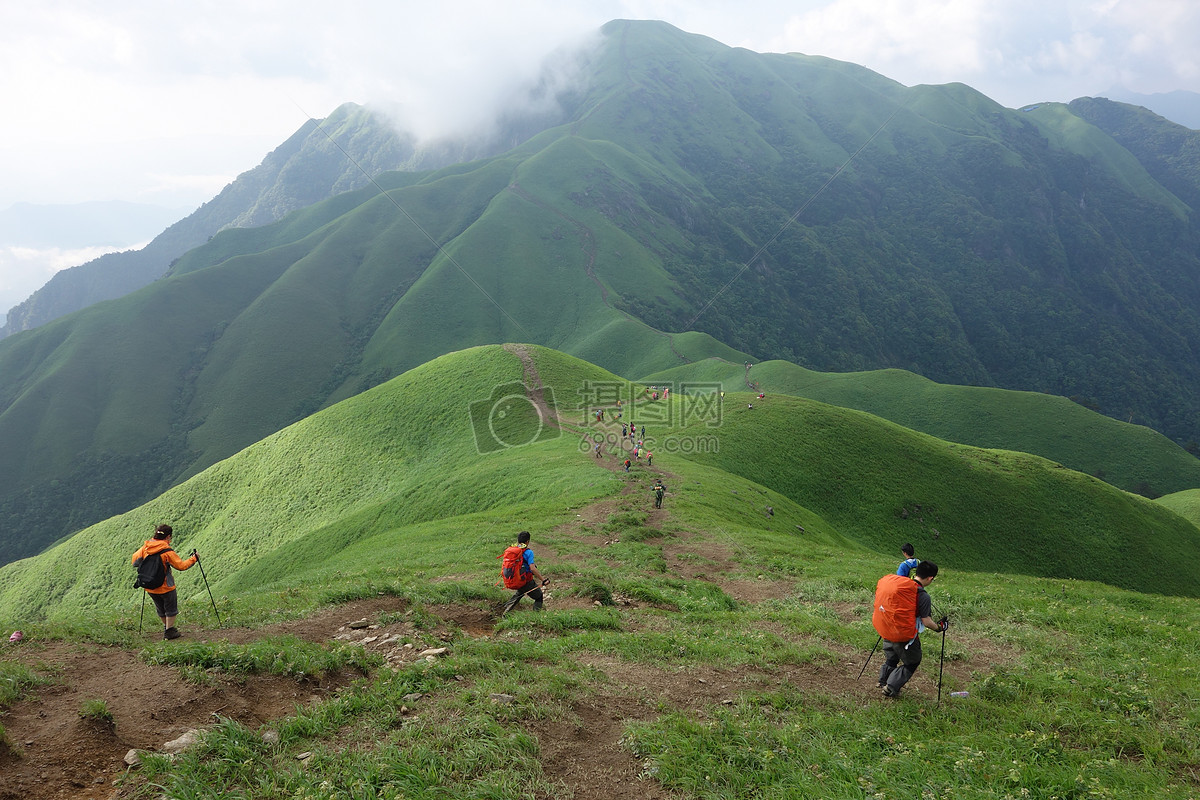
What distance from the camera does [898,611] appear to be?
419 inches

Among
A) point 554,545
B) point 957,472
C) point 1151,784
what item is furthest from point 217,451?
point 1151,784

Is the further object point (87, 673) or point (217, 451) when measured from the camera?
point (217, 451)

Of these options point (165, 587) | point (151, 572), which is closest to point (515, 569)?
point (165, 587)

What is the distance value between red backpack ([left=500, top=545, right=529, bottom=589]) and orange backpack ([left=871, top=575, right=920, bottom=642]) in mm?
9318

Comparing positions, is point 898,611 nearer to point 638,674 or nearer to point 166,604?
point 638,674

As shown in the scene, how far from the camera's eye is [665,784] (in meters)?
8.16

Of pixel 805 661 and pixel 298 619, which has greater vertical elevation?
pixel 298 619

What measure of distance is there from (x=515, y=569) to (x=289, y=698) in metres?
6.59

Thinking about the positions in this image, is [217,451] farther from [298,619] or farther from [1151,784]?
[1151,784]

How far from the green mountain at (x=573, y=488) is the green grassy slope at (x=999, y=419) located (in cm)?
4530

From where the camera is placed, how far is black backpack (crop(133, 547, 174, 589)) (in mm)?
12953

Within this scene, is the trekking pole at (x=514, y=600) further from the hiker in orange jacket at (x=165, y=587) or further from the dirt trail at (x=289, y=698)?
the hiker in orange jacket at (x=165, y=587)

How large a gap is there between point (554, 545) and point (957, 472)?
162 feet

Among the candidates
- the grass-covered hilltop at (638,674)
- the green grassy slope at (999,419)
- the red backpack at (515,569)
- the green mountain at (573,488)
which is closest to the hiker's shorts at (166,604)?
the grass-covered hilltop at (638,674)
